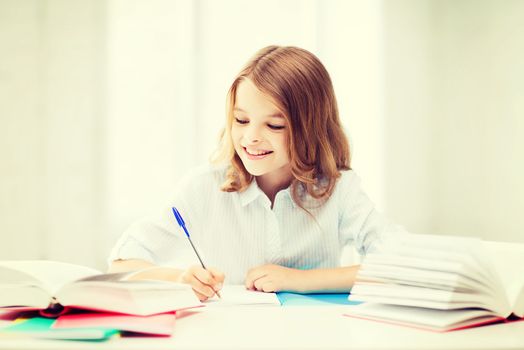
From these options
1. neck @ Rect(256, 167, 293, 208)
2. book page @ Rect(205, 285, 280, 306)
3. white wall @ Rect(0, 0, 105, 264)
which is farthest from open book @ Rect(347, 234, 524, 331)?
white wall @ Rect(0, 0, 105, 264)

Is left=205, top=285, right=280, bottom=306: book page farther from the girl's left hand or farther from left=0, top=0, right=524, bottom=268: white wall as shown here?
left=0, top=0, right=524, bottom=268: white wall

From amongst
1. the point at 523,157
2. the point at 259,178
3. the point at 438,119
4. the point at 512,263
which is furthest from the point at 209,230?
the point at 438,119

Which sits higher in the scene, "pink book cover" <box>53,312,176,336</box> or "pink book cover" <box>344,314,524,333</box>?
"pink book cover" <box>53,312,176,336</box>

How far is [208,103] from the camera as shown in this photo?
3162mm

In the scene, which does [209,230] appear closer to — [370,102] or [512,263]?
[512,263]

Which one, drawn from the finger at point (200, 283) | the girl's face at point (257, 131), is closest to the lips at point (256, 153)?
the girl's face at point (257, 131)

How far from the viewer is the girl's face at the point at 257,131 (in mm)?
1304

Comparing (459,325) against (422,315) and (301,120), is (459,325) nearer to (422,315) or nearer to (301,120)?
(422,315)

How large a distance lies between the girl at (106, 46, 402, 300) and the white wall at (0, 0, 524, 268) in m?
1.57

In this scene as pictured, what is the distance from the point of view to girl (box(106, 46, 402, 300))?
1328 millimetres

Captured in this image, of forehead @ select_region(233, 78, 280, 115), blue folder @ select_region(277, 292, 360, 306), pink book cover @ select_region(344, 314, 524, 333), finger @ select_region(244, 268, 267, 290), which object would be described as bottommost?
blue folder @ select_region(277, 292, 360, 306)

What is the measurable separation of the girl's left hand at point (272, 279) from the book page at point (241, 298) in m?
0.03

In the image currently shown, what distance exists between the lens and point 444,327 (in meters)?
0.67

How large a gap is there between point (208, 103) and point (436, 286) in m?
2.58
